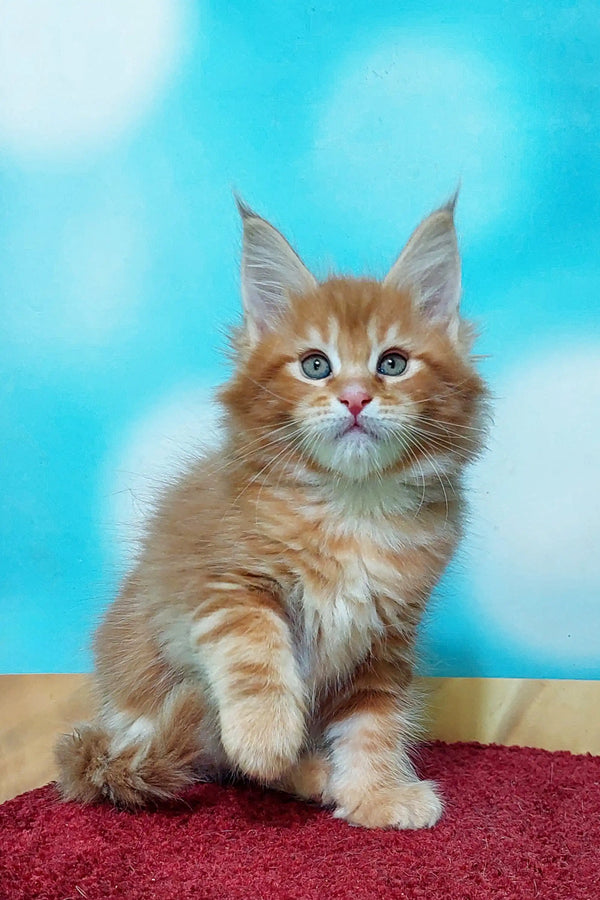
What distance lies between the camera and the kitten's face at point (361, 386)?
124 centimetres

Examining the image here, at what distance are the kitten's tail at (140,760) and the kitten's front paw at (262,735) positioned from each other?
103 mm

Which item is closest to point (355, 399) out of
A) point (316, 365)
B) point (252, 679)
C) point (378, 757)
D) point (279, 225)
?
point (316, 365)

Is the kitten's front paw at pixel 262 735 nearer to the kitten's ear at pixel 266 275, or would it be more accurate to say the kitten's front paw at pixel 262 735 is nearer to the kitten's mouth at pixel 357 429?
the kitten's mouth at pixel 357 429

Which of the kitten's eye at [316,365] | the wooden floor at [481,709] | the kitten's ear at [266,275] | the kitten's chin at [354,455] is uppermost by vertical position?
the kitten's ear at [266,275]

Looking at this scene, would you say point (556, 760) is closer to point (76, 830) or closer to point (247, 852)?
point (247, 852)

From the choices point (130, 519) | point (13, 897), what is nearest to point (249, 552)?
point (13, 897)

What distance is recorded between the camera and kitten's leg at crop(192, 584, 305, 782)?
1171 millimetres

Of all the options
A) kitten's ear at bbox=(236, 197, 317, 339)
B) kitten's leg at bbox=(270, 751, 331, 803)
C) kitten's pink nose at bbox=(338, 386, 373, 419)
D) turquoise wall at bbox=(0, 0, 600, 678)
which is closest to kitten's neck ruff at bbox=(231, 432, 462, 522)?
kitten's pink nose at bbox=(338, 386, 373, 419)

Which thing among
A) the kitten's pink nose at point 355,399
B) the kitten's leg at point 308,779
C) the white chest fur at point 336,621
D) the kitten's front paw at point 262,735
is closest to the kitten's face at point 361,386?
the kitten's pink nose at point 355,399

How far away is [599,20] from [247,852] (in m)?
1.87

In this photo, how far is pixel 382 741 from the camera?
1.38m

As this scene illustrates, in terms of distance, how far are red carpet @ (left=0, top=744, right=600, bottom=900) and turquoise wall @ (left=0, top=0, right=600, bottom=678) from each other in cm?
61

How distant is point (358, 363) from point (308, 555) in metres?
0.30

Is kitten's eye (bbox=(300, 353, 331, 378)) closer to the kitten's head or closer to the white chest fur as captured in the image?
the kitten's head
